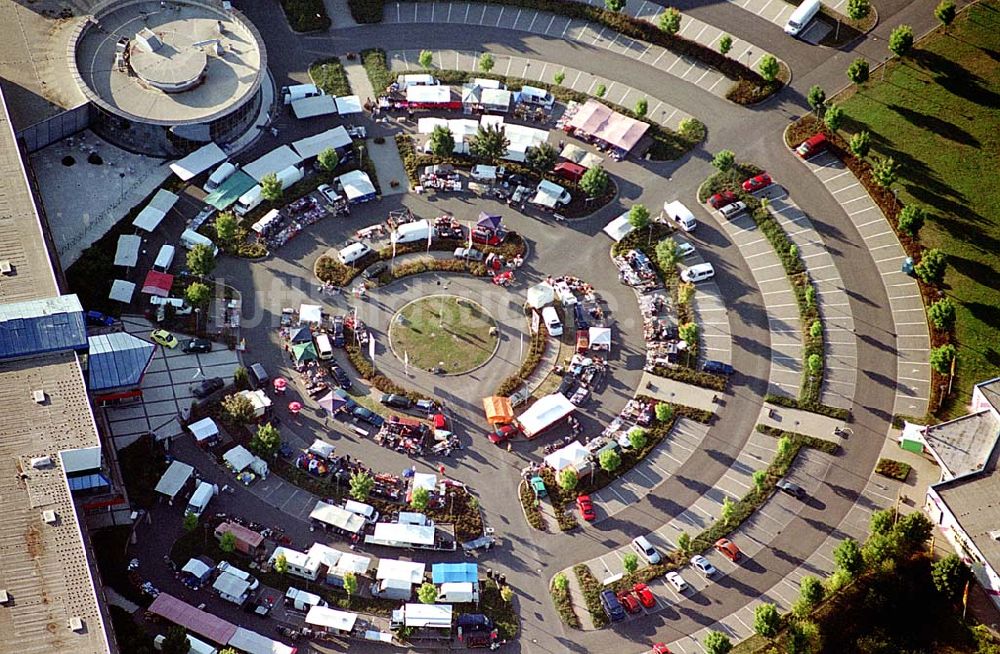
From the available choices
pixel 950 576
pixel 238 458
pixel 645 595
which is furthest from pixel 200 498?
pixel 950 576

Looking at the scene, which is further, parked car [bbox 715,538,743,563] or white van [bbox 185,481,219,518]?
white van [bbox 185,481,219,518]

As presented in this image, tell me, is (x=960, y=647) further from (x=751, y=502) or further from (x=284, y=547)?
(x=284, y=547)

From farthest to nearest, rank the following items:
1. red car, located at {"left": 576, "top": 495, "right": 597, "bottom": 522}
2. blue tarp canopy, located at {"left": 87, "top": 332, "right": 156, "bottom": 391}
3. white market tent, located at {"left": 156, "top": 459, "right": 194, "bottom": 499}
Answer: blue tarp canopy, located at {"left": 87, "top": 332, "right": 156, "bottom": 391} → red car, located at {"left": 576, "top": 495, "right": 597, "bottom": 522} → white market tent, located at {"left": 156, "top": 459, "right": 194, "bottom": 499}

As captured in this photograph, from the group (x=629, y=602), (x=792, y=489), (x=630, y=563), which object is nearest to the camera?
(x=630, y=563)

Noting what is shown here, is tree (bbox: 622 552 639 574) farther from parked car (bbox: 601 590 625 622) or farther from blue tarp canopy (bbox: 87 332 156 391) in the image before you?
blue tarp canopy (bbox: 87 332 156 391)

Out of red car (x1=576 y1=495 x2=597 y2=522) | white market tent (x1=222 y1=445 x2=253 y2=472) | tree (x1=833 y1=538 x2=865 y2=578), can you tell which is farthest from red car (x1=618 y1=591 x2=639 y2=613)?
white market tent (x1=222 y1=445 x2=253 y2=472)

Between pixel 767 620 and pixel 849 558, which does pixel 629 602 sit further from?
pixel 849 558
